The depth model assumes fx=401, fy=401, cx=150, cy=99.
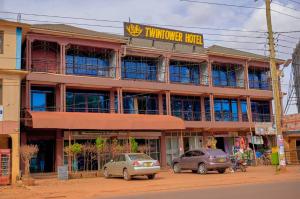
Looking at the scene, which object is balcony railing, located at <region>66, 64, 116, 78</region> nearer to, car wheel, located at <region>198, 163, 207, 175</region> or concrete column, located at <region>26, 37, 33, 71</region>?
concrete column, located at <region>26, 37, 33, 71</region>

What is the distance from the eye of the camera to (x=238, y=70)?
40438mm

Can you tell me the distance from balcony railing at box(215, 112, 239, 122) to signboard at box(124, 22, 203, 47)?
23.7 feet

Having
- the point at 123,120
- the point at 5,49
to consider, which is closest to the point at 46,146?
the point at 123,120

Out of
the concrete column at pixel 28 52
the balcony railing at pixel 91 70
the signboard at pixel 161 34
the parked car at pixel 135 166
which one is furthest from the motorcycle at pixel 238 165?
the concrete column at pixel 28 52

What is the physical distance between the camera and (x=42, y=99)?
3042 centimetres

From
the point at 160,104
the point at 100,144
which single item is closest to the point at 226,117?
A: the point at 160,104

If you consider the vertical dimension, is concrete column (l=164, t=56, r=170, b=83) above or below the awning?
above

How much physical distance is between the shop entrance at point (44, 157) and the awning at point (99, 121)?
350 centimetres

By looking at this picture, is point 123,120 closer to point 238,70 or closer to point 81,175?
point 81,175

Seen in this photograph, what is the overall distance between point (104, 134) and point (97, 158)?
1884 millimetres

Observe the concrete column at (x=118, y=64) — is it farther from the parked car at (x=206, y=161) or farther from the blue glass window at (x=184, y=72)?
the parked car at (x=206, y=161)

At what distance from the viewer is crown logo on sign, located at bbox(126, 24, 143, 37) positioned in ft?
107

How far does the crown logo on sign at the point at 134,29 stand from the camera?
32.5 metres

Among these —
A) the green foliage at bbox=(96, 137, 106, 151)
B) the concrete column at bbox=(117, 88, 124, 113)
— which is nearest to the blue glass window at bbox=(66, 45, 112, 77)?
the concrete column at bbox=(117, 88, 124, 113)
